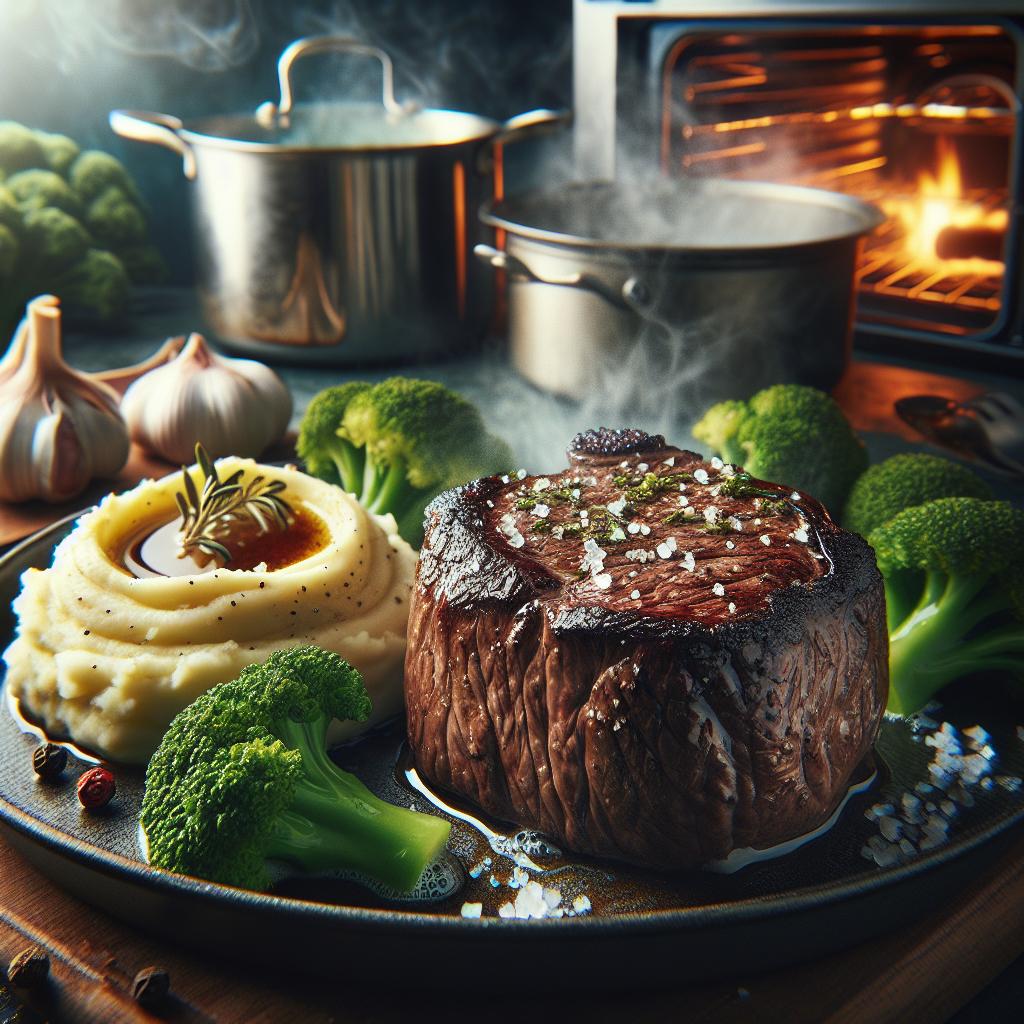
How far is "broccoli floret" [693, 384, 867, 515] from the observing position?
9.48 ft

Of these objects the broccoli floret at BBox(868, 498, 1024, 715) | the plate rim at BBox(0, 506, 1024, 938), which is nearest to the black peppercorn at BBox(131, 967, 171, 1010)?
the plate rim at BBox(0, 506, 1024, 938)

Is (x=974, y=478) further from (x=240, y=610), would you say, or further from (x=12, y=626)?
(x=12, y=626)

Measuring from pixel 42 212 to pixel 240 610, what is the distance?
3.30m

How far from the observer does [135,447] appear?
12.0 ft

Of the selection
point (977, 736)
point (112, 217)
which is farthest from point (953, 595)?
point (112, 217)

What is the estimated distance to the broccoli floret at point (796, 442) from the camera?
2.89 meters

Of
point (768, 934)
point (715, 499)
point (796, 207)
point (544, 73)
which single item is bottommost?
point (768, 934)

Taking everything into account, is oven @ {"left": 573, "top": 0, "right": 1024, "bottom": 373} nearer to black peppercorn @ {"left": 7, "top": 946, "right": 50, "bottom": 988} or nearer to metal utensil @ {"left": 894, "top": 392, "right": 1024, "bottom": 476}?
metal utensil @ {"left": 894, "top": 392, "right": 1024, "bottom": 476}

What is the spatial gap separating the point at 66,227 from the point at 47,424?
1.97m

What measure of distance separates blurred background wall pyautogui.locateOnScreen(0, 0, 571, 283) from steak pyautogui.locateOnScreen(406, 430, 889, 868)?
3720 mm

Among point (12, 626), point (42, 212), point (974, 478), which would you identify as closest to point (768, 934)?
point (974, 478)

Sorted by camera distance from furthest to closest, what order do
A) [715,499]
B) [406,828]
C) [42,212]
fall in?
[42,212] → [715,499] → [406,828]

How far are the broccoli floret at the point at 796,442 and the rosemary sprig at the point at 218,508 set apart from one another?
3.88 feet

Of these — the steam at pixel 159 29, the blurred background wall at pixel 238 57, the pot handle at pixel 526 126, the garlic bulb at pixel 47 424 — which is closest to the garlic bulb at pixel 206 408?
the garlic bulb at pixel 47 424
